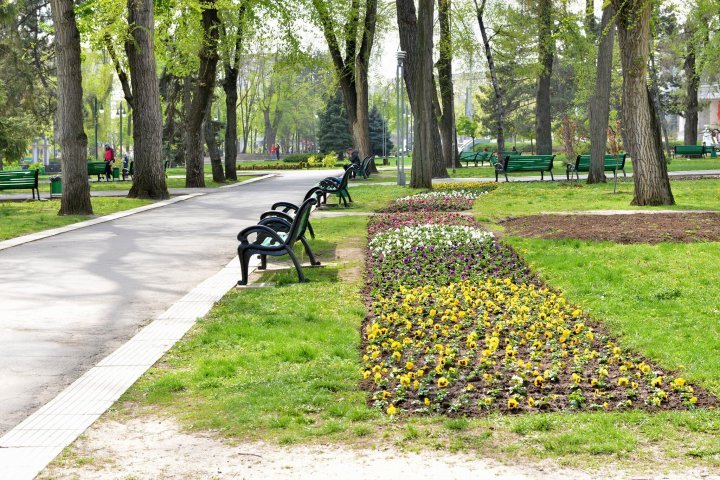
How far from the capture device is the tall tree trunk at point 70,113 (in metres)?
21.4

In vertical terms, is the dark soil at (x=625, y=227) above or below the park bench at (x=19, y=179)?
below

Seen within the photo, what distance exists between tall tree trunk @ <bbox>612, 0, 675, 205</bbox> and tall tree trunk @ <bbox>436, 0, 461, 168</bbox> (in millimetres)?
20004

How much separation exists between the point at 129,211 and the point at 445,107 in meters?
23.9

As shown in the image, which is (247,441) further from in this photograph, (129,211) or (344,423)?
(129,211)

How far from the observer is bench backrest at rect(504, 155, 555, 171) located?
31891 millimetres

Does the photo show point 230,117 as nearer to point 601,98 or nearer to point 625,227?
point 601,98

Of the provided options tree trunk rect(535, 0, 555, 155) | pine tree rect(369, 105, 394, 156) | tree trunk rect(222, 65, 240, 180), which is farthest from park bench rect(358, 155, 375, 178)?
pine tree rect(369, 105, 394, 156)

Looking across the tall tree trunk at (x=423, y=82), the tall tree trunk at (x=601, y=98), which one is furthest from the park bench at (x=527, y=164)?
the tall tree trunk at (x=423, y=82)

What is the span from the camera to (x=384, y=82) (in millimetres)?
63562

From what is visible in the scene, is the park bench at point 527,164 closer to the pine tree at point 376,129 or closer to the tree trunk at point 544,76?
the tree trunk at point 544,76

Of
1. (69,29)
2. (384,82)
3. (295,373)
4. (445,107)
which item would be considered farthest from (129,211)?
(384,82)

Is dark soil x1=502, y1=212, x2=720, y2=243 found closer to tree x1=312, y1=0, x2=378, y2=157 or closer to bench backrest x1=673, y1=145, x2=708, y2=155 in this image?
tree x1=312, y1=0, x2=378, y2=157

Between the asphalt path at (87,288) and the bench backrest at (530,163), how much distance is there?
524 inches

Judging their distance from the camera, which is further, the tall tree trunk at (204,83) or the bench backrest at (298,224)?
the tall tree trunk at (204,83)
